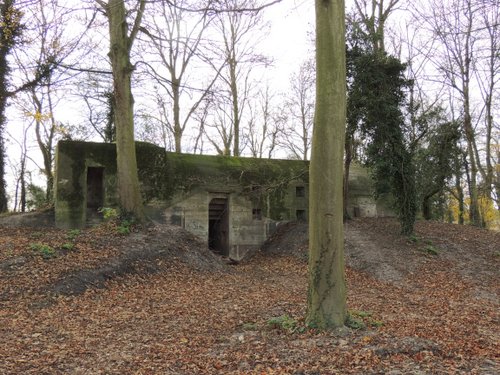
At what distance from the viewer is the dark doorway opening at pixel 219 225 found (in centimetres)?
1641

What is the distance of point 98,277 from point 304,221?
9.65 m

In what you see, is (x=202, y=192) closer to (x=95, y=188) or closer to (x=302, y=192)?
(x=95, y=188)

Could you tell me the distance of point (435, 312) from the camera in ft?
24.8

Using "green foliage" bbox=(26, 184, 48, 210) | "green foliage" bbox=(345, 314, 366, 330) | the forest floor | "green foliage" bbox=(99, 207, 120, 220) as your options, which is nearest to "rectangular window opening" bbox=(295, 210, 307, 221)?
the forest floor

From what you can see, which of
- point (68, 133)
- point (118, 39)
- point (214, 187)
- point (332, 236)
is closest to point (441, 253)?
point (214, 187)

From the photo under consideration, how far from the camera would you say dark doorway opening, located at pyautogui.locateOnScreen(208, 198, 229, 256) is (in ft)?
53.8

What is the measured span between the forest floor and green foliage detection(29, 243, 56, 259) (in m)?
0.02

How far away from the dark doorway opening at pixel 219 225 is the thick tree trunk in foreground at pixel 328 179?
10.5 metres

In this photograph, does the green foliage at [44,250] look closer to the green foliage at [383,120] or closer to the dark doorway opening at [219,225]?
the dark doorway opening at [219,225]

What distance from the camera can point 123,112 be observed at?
12.2 m

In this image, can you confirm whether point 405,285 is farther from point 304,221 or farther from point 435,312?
point 304,221

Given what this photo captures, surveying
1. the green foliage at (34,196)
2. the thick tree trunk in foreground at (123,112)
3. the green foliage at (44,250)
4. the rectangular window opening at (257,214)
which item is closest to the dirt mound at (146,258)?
the green foliage at (44,250)

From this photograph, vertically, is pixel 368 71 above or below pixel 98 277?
above

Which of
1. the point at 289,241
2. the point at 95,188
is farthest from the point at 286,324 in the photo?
the point at 95,188
